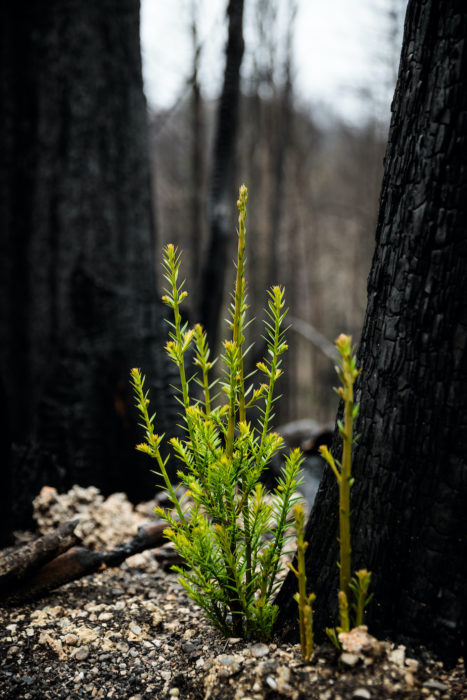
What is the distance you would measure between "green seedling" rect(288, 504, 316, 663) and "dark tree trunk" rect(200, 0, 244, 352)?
10.6 feet

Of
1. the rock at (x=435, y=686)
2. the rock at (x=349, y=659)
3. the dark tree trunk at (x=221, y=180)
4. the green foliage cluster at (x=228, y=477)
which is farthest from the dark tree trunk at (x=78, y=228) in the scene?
the rock at (x=435, y=686)

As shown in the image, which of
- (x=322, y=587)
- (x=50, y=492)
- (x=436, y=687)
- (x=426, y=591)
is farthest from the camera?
(x=50, y=492)

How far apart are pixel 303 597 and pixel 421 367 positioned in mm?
660

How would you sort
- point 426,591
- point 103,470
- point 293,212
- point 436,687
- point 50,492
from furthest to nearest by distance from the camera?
point 293,212 → point 103,470 → point 50,492 → point 426,591 → point 436,687

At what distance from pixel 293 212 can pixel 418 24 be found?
8.88 meters

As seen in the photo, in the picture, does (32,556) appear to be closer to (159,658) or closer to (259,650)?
(159,658)

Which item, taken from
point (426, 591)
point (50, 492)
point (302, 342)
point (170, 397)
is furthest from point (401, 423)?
point (302, 342)

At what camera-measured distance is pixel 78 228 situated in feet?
11.3

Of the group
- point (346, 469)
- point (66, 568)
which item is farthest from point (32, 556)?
point (346, 469)

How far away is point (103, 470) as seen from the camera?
3375 millimetres

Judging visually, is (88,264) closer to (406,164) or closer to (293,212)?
(406,164)

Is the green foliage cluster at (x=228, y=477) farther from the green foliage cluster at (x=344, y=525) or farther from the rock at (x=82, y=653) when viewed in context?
the rock at (x=82, y=653)

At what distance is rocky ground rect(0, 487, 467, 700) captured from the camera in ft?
4.13

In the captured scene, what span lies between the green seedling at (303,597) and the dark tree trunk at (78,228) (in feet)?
7.19
